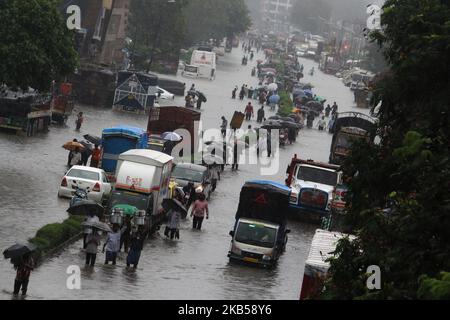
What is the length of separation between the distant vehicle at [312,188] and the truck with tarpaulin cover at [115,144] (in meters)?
5.88

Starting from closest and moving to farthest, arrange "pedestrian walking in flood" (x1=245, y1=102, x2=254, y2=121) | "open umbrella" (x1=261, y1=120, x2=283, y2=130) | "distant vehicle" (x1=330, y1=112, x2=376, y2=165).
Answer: "distant vehicle" (x1=330, y1=112, x2=376, y2=165)
"open umbrella" (x1=261, y1=120, x2=283, y2=130)
"pedestrian walking in flood" (x1=245, y1=102, x2=254, y2=121)

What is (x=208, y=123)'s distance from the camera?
8012 centimetres

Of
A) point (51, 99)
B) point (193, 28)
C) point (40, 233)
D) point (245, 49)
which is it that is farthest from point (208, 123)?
point (245, 49)

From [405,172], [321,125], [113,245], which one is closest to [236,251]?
[113,245]

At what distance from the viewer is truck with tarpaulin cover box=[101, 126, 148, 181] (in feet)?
163

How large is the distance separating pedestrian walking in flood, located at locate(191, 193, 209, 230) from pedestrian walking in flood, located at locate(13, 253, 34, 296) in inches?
564

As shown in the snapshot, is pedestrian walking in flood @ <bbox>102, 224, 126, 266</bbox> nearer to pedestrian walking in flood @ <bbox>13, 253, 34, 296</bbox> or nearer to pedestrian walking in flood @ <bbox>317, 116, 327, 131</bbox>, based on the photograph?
pedestrian walking in flood @ <bbox>13, 253, 34, 296</bbox>

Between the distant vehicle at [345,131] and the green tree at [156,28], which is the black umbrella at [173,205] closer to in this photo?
the distant vehicle at [345,131]

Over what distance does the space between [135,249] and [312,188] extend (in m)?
15.3

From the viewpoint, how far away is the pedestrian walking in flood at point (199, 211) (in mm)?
42375

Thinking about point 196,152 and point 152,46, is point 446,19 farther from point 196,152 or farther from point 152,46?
point 152,46

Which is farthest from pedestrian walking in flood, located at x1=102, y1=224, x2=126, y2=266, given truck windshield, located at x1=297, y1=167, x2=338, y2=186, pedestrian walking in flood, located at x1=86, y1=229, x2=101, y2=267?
truck windshield, located at x1=297, y1=167, x2=338, y2=186

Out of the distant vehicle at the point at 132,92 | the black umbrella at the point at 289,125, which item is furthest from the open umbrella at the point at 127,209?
the distant vehicle at the point at 132,92

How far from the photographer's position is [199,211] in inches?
1676
